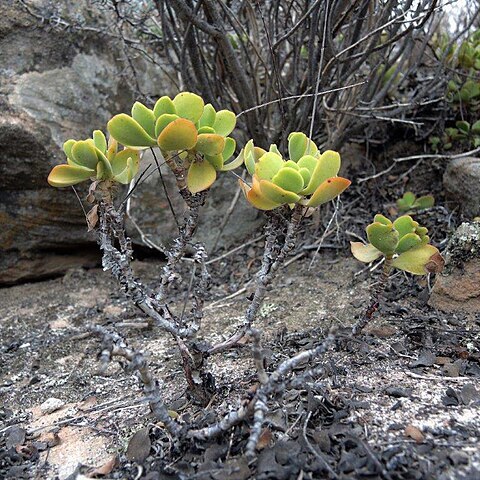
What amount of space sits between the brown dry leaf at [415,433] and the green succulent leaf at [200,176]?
2.03 ft

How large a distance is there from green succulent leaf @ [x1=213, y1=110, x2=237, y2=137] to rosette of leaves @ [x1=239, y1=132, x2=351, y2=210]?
0.23ft

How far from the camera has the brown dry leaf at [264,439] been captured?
3.23 feet

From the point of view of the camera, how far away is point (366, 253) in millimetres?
1202

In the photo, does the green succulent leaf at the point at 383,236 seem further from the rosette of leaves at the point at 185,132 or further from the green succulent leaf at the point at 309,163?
the rosette of leaves at the point at 185,132

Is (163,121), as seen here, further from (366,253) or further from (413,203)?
(413,203)

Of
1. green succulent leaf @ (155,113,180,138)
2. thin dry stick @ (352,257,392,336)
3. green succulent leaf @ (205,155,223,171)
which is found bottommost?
thin dry stick @ (352,257,392,336)

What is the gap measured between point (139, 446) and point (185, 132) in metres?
0.64

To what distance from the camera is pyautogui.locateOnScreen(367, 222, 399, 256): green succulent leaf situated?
1112mm

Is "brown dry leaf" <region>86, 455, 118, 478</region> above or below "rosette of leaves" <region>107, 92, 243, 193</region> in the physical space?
below

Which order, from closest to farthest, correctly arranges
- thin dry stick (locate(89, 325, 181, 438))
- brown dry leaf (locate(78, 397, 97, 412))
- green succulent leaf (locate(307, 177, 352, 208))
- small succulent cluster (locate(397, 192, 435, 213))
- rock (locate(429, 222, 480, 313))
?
1. thin dry stick (locate(89, 325, 181, 438))
2. green succulent leaf (locate(307, 177, 352, 208))
3. brown dry leaf (locate(78, 397, 97, 412))
4. rock (locate(429, 222, 480, 313))
5. small succulent cluster (locate(397, 192, 435, 213))

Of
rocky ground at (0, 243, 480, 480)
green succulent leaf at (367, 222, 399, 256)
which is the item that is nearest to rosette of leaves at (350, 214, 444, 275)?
green succulent leaf at (367, 222, 399, 256)

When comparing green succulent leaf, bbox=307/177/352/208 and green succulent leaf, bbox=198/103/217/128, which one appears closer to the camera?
green succulent leaf, bbox=307/177/352/208

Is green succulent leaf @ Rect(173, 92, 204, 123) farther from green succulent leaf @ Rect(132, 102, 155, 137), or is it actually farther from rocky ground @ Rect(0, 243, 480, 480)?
rocky ground @ Rect(0, 243, 480, 480)

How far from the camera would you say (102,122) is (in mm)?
2426
